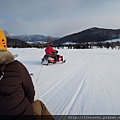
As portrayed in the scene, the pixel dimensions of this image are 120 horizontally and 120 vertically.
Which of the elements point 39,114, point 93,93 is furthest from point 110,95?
point 39,114

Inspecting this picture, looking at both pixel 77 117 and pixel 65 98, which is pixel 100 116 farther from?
pixel 65 98

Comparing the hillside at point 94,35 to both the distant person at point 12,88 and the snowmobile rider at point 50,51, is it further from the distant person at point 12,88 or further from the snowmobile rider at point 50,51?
the distant person at point 12,88

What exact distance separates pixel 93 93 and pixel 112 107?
1017mm

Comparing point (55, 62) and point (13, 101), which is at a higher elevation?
point (13, 101)

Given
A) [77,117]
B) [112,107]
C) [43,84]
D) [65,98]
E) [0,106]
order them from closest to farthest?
[0,106]
[77,117]
[112,107]
[65,98]
[43,84]

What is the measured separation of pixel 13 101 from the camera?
5.21ft

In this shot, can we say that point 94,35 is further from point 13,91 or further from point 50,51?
point 13,91

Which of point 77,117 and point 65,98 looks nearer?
point 77,117

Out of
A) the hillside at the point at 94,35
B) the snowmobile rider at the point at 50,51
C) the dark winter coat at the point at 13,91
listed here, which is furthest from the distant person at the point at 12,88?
the hillside at the point at 94,35

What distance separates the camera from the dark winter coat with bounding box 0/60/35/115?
60.8 inches

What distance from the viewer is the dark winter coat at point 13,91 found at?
154 centimetres

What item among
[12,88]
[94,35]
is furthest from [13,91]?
[94,35]

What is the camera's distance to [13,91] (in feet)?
5.29

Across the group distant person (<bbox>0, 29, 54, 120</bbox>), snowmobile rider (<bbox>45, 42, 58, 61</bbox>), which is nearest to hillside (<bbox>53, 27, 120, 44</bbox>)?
snowmobile rider (<bbox>45, 42, 58, 61</bbox>)
